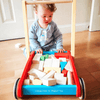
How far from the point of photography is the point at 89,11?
1.58 meters

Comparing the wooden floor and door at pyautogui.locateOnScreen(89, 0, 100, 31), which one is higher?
door at pyautogui.locateOnScreen(89, 0, 100, 31)

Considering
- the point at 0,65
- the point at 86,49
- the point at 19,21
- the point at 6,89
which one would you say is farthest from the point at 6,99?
the point at 19,21

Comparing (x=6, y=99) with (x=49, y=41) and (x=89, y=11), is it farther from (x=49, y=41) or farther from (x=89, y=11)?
(x=89, y=11)

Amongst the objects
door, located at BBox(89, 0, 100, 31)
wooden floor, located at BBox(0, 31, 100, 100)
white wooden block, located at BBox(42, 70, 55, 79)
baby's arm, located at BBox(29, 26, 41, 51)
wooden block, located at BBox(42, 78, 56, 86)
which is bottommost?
wooden floor, located at BBox(0, 31, 100, 100)

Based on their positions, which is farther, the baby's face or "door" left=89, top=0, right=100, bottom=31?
"door" left=89, top=0, right=100, bottom=31

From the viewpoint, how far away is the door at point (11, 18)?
4.26 feet

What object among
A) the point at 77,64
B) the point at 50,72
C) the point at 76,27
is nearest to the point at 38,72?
the point at 50,72

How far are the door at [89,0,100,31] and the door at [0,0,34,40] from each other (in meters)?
0.76

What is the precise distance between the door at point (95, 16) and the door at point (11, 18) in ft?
2.50

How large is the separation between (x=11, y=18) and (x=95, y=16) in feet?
3.45

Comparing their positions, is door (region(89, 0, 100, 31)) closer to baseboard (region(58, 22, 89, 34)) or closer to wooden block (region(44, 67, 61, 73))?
baseboard (region(58, 22, 89, 34))

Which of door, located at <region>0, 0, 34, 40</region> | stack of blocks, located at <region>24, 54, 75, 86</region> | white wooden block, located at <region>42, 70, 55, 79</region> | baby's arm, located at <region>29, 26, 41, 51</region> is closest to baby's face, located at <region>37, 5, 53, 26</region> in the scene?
baby's arm, located at <region>29, 26, 41, 51</region>

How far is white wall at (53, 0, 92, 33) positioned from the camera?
1.46 metres

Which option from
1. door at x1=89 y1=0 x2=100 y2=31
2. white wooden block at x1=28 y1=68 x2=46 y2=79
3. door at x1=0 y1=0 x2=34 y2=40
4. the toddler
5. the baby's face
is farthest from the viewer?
door at x1=89 y1=0 x2=100 y2=31
